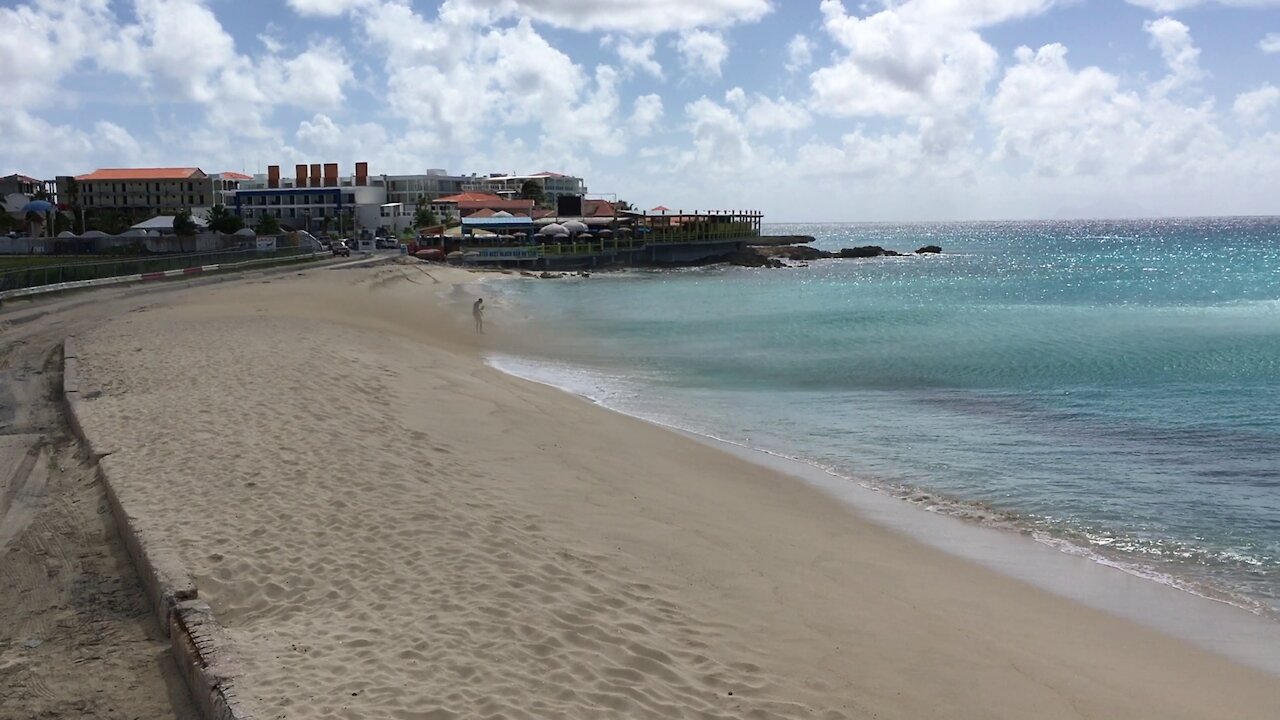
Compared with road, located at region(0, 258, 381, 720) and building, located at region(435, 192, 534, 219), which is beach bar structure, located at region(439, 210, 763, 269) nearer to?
building, located at region(435, 192, 534, 219)

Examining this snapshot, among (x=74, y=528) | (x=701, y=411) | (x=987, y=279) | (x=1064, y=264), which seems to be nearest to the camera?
(x=74, y=528)

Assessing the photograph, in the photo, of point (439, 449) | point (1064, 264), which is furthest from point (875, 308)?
point (1064, 264)

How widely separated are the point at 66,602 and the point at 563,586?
3365 mm

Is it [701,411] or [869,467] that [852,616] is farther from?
[701,411]

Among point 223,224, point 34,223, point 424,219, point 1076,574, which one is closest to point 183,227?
point 223,224

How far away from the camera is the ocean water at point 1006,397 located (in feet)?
36.9

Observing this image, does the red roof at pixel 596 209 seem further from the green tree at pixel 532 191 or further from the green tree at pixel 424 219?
the green tree at pixel 532 191

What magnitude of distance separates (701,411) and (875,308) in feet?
89.0

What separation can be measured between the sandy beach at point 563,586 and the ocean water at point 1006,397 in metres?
2.17

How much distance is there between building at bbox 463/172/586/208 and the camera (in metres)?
139

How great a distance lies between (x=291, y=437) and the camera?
1103cm

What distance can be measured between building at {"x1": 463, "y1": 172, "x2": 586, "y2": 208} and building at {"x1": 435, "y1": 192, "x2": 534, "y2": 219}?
20.9 m

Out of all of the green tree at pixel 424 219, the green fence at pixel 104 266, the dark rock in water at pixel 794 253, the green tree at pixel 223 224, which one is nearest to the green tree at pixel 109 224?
the green tree at pixel 223 224

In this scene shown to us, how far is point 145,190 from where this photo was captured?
11262 cm
